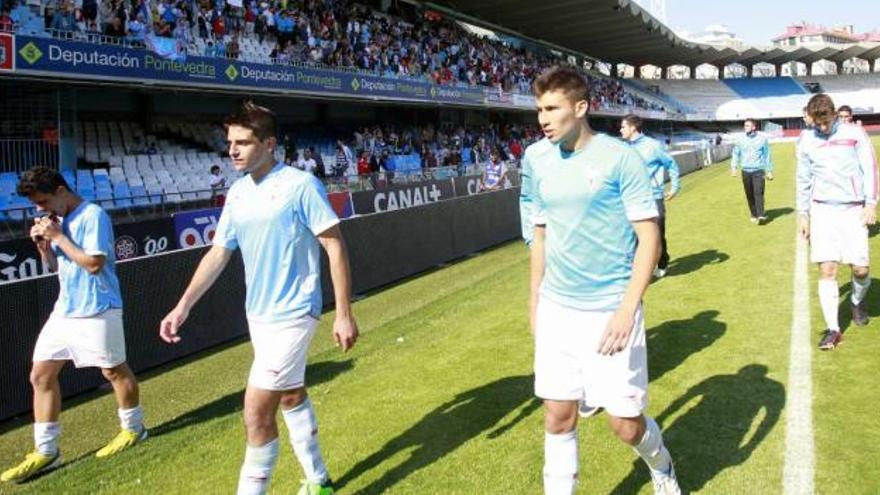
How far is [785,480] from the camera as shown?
4.08m

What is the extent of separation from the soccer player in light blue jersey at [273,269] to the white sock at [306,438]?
0.27 metres

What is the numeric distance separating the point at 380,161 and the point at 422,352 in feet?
59.8

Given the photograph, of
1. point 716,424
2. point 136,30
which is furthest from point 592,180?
point 136,30

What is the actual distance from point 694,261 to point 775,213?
6.14 meters

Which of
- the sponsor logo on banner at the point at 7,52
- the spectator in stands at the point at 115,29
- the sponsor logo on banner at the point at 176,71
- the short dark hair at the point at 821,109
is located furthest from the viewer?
the spectator in stands at the point at 115,29

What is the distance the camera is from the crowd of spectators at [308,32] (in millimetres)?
16125

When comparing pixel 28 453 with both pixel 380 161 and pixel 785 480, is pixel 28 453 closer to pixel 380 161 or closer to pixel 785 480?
pixel 785 480

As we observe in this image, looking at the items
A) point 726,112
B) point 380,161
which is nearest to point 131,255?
point 380,161

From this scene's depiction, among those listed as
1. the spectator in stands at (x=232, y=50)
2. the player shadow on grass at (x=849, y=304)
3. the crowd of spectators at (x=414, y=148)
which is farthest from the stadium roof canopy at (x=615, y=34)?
the player shadow on grass at (x=849, y=304)

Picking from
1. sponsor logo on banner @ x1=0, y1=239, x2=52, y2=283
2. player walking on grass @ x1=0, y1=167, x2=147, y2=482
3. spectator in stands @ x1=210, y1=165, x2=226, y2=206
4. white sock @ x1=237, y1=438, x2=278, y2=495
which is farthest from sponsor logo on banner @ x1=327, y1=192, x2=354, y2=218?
white sock @ x1=237, y1=438, x2=278, y2=495

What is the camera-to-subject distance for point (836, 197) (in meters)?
6.40

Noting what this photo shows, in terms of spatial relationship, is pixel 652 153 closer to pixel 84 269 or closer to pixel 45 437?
pixel 84 269

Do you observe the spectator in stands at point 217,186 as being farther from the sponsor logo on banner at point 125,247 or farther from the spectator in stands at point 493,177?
the spectator in stands at point 493,177

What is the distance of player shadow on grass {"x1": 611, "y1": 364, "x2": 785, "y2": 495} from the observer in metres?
4.29
